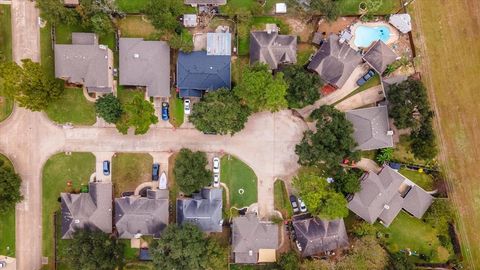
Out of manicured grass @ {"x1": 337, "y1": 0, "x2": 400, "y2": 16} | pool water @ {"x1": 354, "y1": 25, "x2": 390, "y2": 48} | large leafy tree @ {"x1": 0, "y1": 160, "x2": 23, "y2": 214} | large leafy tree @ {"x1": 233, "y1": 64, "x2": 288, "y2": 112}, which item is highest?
manicured grass @ {"x1": 337, "y1": 0, "x2": 400, "y2": 16}

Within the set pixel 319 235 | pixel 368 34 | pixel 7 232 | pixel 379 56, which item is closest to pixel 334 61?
pixel 379 56

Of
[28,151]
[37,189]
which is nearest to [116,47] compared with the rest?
[28,151]

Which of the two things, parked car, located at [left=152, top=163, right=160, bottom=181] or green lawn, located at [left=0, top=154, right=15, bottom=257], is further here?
green lawn, located at [left=0, top=154, right=15, bottom=257]

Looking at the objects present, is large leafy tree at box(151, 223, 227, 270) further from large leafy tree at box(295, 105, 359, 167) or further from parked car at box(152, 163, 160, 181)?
Result: large leafy tree at box(295, 105, 359, 167)

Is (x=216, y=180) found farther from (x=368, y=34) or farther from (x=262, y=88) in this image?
(x=368, y=34)

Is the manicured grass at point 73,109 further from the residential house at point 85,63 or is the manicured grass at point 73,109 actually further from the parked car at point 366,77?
the parked car at point 366,77

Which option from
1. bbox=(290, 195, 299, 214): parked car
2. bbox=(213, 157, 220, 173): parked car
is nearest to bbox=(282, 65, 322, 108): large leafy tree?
bbox=(213, 157, 220, 173): parked car
